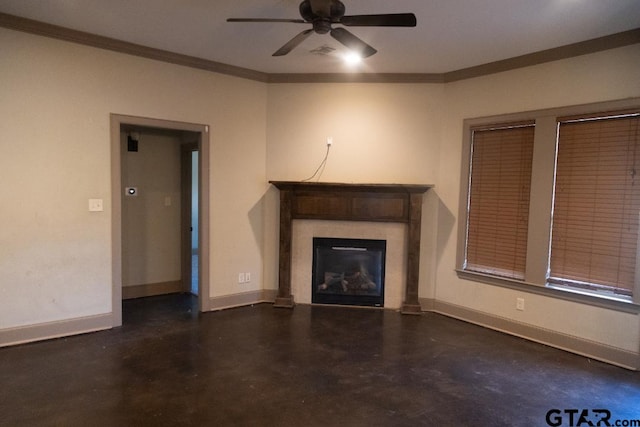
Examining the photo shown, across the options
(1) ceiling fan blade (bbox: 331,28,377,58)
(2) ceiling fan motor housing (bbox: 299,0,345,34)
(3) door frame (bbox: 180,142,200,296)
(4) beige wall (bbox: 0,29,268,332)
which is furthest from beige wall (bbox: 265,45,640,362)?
(2) ceiling fan motor housing (bbox: 299,0,345,34)

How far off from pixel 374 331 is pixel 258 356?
1.26m

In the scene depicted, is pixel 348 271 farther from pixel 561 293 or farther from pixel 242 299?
pixel 561 293

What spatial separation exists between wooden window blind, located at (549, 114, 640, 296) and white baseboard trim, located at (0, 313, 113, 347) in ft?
14.4

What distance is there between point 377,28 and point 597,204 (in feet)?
8.08

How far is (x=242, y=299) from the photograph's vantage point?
4801 millimetres

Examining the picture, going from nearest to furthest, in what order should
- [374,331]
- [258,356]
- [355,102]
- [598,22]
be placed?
[598,22] < [258,356] < [374,331] < [355,102]

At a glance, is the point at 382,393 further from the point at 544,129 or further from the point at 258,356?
the point at 544,129

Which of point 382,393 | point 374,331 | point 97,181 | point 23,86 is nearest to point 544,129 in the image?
point 374,331

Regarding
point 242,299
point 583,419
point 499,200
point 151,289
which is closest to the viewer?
point 583,419

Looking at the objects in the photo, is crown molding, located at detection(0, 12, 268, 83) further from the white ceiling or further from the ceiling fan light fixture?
the ceiling fan light fixture

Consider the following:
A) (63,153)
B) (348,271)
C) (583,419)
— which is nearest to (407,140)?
(348,271)

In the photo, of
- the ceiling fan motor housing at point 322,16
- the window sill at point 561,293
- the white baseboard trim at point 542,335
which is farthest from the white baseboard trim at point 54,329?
the window sill at point 561,293

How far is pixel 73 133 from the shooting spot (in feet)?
12.0

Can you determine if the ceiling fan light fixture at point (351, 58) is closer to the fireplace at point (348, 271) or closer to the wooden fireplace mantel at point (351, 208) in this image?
the wooden fireplace mantel at point (351, 208)
